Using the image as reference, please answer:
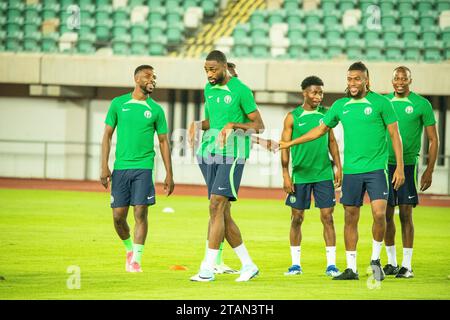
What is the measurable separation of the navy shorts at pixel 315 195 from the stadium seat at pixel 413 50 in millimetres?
19214

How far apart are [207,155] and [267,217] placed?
397 inches

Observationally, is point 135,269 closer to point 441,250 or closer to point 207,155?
point 207,155

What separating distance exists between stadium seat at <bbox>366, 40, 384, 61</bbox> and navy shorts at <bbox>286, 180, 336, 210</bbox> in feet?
61.7

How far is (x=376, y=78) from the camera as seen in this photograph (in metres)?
29.6

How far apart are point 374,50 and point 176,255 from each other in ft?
59.9

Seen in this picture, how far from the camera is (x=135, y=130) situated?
11.6 metres

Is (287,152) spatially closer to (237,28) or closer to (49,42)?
(237,28)

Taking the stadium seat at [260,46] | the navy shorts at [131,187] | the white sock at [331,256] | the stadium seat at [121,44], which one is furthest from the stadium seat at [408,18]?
the navy shorts at [131,187]

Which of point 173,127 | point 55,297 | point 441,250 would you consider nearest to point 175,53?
point 173,127

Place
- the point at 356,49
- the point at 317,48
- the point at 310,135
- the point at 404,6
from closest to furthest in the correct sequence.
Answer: the point at 310,135
the point at 356,49
the point at 317,48
the point at 404,6

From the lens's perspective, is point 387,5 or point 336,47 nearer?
point 336,47

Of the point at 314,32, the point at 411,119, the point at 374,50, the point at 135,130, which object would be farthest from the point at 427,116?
the point at 314,32

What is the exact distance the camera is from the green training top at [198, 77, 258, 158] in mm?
10781

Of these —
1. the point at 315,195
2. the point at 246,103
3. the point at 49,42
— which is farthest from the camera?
the point at 49,42
